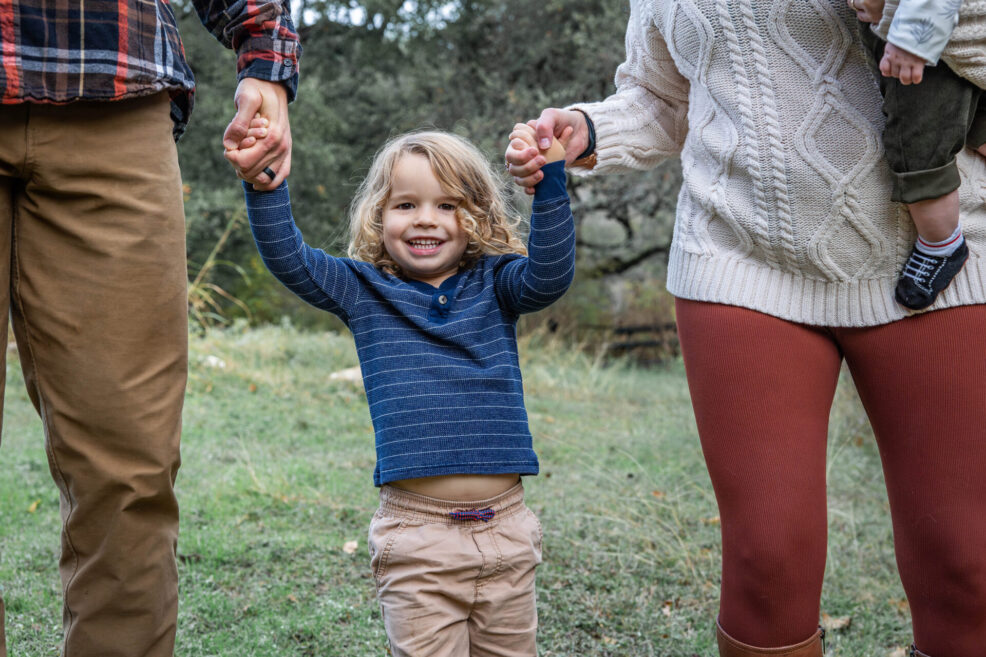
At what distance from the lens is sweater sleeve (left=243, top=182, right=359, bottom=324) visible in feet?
6.31

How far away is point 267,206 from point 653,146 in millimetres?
828

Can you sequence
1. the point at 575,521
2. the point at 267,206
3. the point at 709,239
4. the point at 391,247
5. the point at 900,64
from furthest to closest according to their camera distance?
the point at 575,521, the point at 391,247, the point at 267,206, the point at 709,239, the point at 900,64

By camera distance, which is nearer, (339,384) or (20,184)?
(20,184)

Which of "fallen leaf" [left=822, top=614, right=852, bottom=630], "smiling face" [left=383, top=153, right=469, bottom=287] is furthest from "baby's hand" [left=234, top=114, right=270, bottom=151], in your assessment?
"fallen leaf" [left=822, top=614, right=852, bottom=630]

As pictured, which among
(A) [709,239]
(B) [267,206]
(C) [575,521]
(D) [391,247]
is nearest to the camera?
(A) [709,239]

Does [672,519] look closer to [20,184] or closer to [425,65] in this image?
[20,184]

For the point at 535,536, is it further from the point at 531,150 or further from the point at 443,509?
the point at 531,150

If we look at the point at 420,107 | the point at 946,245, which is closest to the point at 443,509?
the point at 946,245

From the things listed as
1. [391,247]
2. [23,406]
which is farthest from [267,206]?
[23,406]

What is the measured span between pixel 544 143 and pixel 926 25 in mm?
728

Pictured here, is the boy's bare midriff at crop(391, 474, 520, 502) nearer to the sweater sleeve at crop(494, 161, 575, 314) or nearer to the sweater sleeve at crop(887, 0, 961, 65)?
the sweater sleeve at crop(494, 161, 575, 314)

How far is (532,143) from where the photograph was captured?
6.16 ft

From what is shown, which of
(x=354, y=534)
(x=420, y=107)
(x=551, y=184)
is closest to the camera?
(x=551, y=184)

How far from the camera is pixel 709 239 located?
69.9 inches
